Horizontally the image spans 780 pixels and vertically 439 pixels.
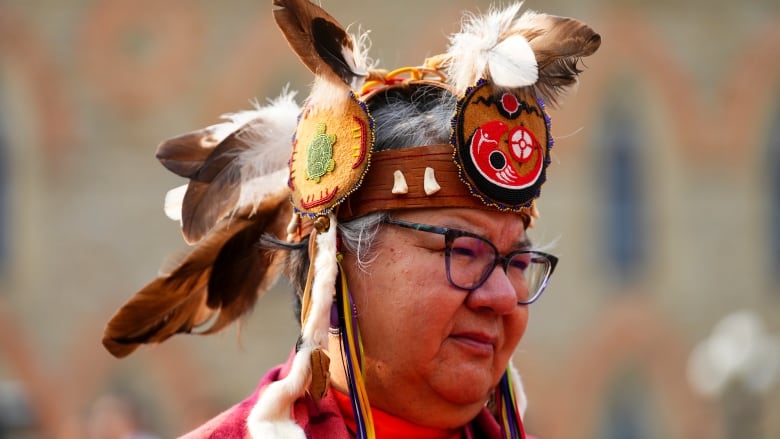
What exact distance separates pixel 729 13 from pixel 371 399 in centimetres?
1644

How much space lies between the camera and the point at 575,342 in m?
17.2

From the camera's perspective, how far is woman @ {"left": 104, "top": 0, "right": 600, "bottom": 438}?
2.92 meters

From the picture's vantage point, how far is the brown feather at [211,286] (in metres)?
3.34

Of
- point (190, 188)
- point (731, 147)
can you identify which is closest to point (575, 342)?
point (731, 147)

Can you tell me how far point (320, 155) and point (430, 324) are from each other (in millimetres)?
542

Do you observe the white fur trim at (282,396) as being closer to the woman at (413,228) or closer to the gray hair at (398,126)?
the woman at (413,228)

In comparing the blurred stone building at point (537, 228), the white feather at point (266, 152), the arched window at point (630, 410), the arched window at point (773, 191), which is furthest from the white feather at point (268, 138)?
the arched window at point (773, 191)

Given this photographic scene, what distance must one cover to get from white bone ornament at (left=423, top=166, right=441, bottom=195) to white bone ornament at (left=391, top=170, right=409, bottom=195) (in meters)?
0.05

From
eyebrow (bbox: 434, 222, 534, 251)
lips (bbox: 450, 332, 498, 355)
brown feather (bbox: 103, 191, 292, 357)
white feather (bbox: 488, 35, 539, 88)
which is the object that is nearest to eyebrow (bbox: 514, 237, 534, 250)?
eyebrow (bbox: 434, 222, 534, 251)

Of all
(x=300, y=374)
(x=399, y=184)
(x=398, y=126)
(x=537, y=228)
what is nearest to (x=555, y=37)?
(x=398, y=126)

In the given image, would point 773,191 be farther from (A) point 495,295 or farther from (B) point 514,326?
(A) point 495,295

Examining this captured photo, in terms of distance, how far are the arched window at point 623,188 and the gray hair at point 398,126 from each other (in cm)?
1484

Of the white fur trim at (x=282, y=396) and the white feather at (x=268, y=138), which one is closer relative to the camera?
the white fur trim at (x=282, y=396)

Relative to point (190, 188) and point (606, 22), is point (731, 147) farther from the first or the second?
point (190, 188)
